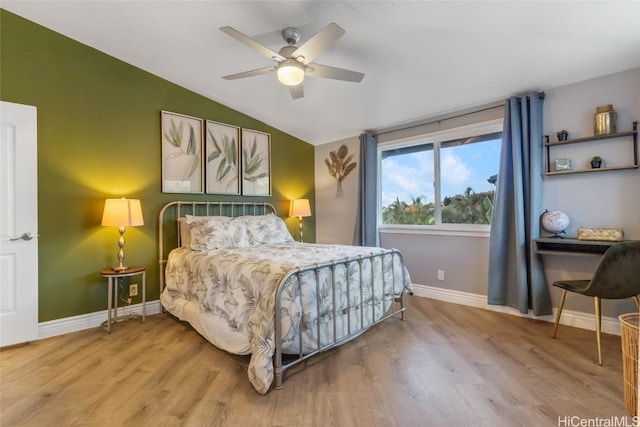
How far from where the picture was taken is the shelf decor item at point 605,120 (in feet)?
8.99

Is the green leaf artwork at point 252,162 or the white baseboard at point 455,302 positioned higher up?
the green leaf artwork at point 252,162

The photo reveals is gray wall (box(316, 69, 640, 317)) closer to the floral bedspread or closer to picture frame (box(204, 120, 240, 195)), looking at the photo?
the floral bedspread

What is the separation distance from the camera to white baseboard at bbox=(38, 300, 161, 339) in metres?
2.84

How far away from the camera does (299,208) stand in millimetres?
4691

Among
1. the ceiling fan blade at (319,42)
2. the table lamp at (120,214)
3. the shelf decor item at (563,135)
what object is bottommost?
the table lamp at (120,214)

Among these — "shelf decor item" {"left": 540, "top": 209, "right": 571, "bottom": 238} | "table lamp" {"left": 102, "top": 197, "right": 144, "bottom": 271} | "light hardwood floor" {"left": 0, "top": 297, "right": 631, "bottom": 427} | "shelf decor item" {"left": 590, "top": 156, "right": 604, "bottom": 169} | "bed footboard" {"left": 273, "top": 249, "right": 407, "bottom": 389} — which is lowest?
"light hardwood floor" {"left": 0, "top": 297, "right": 631, "bottom": 427}

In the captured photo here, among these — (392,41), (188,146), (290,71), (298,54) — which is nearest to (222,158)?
(188,146)

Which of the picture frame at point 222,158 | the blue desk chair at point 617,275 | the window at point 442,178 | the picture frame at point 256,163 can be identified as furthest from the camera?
the picture frame at point 256,163

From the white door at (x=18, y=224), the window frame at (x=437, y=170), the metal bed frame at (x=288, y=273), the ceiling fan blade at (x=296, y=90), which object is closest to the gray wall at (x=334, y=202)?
the window frame at (x=437, y=170)

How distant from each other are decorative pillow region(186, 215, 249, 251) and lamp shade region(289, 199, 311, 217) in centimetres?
125

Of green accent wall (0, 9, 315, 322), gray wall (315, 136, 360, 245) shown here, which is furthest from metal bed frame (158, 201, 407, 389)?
gray wall (315, 136, 360, 245)

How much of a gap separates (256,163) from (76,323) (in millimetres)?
2791

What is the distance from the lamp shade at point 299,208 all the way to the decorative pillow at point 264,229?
0.61 metres

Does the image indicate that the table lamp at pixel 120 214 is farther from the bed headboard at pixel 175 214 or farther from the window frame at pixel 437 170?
the window frame at pixel 437 170
